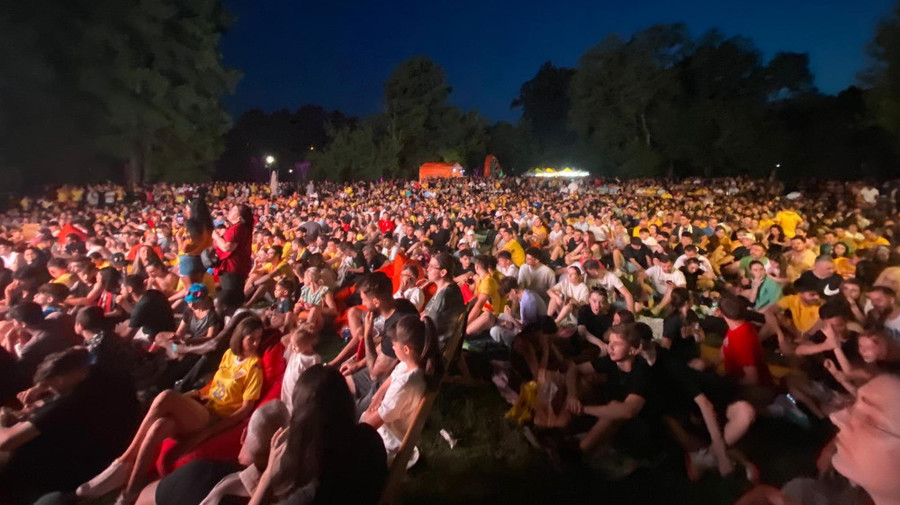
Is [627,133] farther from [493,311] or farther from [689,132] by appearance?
[493,311]

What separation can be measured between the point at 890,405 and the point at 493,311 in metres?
4.32

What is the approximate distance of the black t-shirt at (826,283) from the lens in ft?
17.8

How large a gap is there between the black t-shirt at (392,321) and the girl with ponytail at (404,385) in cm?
35

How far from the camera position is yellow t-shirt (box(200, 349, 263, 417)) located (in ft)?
11.8

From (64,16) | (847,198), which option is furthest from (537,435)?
(64,16)

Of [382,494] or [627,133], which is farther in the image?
[627,133]

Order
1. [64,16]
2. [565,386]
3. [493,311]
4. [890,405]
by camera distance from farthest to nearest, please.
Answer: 1. [64,16]
2. [493,311]
3. [565,386]
4. [890,405]

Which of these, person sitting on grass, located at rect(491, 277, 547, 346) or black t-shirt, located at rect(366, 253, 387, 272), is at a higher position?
black t-shirt, located at rect(366, 253, 387, 272)

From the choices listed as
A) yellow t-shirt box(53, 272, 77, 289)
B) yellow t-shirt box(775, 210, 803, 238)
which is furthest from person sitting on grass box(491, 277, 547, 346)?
yellow t-shirt box(775, 210, 803, 238)

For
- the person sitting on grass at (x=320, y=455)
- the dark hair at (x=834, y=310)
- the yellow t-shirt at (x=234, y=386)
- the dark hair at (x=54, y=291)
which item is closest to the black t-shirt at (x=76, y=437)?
the yellow t-shirt at (x=234, y=386)

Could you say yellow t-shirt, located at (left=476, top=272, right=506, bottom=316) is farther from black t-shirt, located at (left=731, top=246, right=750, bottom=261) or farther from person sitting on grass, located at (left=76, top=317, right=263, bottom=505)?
black t-shirt, located at (left=731, top=246, right=750, bottom=261)

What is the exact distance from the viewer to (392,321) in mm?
3938

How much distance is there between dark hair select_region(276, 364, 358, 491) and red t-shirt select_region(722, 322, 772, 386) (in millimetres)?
2913

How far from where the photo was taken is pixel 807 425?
13.1 ft
